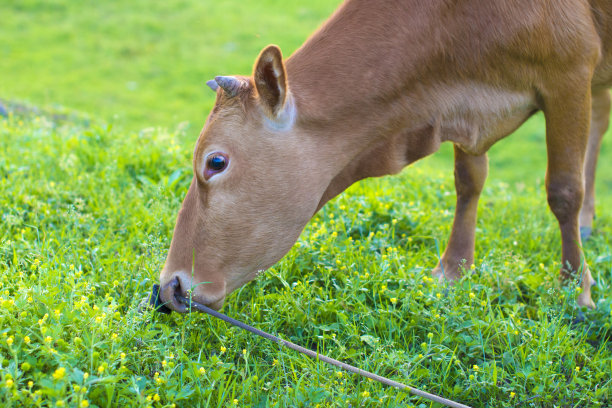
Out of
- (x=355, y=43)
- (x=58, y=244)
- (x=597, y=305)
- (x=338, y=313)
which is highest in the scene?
(x=355, y=43)

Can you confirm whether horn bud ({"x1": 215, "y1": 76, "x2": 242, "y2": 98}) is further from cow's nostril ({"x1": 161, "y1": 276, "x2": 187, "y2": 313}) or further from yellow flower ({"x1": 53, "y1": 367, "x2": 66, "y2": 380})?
yellow flower ({"x1": 53, "y1": 367, "x2": 66, "y2": 380})

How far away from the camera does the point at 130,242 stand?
4051mm

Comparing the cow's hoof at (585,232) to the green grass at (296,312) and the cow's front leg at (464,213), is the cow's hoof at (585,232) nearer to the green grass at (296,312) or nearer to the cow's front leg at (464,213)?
the green grass at (296,312)

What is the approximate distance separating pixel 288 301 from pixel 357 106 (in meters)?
1.16

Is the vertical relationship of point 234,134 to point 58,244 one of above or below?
above

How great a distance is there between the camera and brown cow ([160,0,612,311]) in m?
3.10

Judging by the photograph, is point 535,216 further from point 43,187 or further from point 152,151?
point 43,187

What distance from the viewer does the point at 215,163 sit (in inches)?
121

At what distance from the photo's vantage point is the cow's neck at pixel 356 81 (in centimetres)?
318

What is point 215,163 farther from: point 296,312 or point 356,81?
point 296,312

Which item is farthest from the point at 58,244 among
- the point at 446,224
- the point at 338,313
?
the point at 446,224

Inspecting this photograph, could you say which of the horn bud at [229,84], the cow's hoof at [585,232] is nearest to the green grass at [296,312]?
the cow's hoof at [585,232]


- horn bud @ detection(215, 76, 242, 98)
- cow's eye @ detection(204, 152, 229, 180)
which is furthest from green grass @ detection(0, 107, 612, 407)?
horn bud @ detection(215, 76, 242, 98)

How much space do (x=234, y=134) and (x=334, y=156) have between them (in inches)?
21.2
